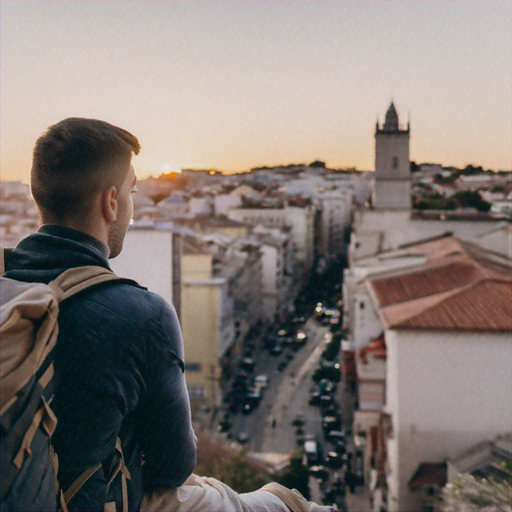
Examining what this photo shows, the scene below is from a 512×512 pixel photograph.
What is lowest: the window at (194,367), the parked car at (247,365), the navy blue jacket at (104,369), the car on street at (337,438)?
the parked car at (247,365)

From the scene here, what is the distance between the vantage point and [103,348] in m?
1.49

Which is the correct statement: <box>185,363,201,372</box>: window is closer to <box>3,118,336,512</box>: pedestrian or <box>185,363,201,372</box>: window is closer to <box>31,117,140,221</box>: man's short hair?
<box>3,118,336,512</box>: pedestrian

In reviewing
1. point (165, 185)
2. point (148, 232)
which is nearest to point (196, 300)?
point (148, 232)

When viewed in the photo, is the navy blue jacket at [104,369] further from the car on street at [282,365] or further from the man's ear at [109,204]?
the car on street at [282,365]

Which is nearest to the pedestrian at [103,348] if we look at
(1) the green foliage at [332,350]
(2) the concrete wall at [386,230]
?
(1) the green foliage at [332,350]

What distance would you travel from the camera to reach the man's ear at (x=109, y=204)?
5.39ft

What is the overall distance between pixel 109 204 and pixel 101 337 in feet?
1.12

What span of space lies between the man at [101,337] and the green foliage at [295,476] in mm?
12067

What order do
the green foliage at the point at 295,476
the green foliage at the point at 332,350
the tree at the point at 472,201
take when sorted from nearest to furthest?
the green foliage at the point at 295,476 < the green foliage at the point at 332,350 < the tree at the point at 472,201

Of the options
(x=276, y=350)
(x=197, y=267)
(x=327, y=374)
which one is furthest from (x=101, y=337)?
(x=276, y=350)

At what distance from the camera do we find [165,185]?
264 feet

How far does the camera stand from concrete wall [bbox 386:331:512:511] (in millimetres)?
13969

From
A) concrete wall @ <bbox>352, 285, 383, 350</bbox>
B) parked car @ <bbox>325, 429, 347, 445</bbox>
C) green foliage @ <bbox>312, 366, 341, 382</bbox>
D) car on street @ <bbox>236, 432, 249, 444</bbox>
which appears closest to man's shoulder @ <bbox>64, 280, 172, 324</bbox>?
concrete wall @ <bbox>352, 285, 383, 350</bbox>

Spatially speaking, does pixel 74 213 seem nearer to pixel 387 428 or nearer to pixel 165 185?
pixel 387 428
